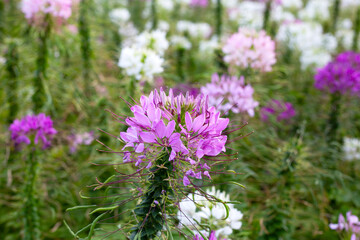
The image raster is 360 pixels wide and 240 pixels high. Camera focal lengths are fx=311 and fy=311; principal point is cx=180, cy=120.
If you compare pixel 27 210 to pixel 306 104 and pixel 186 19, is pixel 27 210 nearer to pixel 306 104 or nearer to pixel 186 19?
pixel 306 104

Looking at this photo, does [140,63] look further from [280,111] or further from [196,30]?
[196,30]

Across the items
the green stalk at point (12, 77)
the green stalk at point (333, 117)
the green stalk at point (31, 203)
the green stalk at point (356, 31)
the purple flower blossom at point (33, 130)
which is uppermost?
A: the green stalk at point (356, 31)

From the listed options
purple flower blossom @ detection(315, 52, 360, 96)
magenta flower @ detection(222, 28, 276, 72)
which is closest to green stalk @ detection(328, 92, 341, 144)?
purple flower blossom @ detection(315, 52, 360, 96)

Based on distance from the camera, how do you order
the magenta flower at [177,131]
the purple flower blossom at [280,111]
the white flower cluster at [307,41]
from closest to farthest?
the magenta flower at [177,131]
the purple flower blossom at [280,111]
the white flower cluster at [307,41]

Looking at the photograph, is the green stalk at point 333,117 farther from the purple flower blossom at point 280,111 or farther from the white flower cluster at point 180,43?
the white flower cluster at point 180,43

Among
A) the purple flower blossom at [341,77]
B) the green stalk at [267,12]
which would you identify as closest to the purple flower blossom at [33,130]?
the purple flower blossom at [341,77]

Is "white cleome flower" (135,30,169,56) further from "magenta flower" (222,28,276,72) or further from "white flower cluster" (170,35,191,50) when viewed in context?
"white flower cluster" (170,35,191,50)

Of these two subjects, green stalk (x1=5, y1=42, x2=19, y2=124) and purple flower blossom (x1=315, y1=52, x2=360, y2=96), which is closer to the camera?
green stalk (x1=5, y1=42, x2=19, y2=124)

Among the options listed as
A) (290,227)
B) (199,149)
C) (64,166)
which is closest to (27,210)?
(64,166)
